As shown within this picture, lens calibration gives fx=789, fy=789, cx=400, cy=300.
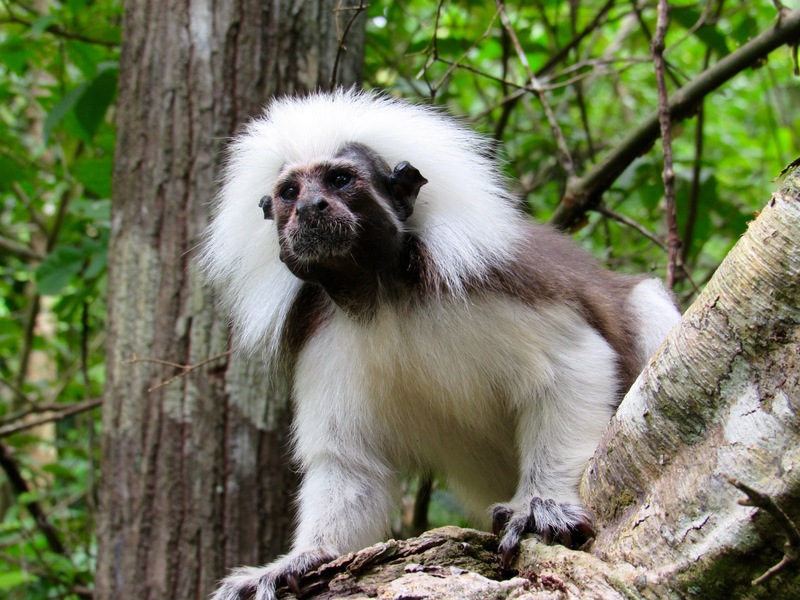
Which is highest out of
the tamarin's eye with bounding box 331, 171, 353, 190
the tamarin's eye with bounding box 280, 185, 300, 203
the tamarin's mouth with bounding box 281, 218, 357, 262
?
the tamarin's eye with bounding box 331, 171, 353, 190

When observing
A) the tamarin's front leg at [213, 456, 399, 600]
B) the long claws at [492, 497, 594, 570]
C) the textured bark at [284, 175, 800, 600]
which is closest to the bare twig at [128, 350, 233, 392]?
the tamarin's front leg at [213, 456, 399, 600]

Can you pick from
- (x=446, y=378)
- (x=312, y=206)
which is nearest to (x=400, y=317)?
(x=446, y=378)

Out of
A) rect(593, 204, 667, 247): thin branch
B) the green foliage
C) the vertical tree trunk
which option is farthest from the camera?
the green foliage

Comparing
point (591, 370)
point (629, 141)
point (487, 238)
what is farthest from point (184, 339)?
point (629, 141)

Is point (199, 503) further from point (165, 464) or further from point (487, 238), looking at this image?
point (487, 238)

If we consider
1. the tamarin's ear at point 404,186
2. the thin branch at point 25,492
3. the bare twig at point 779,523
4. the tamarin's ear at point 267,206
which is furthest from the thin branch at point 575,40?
the thin branch at point 25,492

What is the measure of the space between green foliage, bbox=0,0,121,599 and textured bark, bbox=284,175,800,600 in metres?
3.04

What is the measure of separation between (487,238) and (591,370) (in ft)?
2.00

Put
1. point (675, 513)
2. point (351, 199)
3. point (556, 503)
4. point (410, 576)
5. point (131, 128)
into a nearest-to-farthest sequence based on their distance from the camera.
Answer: point (675, 513) < point (410, 576) < point (556, 503) < point (351, 199) < point (131, 128)

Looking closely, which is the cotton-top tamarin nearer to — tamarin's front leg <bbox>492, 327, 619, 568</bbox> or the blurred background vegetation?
tamarin's front leg <bbox>492, 327, 619, 568</bbox>

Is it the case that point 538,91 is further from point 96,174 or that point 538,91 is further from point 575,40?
point 96,174

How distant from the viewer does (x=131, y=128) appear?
3.95m

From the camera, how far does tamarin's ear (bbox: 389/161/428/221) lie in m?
2.97

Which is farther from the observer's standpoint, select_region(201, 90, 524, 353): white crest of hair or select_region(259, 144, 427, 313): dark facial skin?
select_region(201, 90, 524, 353): white crest of hair
